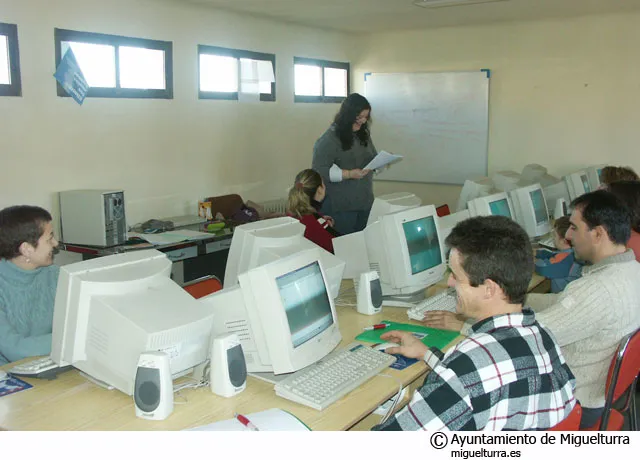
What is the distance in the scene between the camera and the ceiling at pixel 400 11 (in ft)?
17.9

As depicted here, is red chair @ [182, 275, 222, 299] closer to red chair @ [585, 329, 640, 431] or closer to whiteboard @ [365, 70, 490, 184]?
red chair @ [585, 329, 640, 431]

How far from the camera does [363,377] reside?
2082 mm

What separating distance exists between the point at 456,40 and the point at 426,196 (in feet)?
5.93

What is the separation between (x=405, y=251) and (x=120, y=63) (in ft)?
10.1

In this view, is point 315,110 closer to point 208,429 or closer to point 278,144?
point 278,144

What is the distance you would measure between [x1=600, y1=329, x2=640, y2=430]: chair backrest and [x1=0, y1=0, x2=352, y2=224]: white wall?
3.72m

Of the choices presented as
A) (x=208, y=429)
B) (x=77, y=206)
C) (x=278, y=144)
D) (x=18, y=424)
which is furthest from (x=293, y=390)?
(x=278, y=144)

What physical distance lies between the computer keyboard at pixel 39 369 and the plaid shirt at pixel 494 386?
117 centimetres

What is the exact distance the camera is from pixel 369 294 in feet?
9.34

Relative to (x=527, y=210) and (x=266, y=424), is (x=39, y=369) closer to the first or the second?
(x=266, y=424)

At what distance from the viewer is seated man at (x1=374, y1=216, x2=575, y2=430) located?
1441mm

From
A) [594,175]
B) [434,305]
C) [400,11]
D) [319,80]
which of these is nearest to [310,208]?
[434,305]

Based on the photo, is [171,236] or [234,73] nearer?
[171,236]

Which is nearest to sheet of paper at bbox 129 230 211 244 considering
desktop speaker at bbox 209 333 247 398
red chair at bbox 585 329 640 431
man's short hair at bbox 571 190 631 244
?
desktop speaker at bbox 209 333 247 398
